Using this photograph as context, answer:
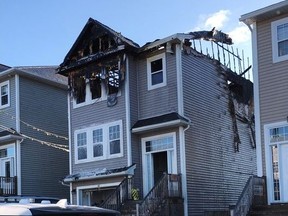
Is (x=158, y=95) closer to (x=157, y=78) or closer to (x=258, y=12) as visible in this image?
(x=157, y=78)

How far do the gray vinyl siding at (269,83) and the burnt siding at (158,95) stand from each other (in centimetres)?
460

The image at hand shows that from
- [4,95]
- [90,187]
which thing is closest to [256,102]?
[90,187]

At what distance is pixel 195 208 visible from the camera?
20.8m

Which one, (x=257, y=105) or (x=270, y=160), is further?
(x=257, y=105)

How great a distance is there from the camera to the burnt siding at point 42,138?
91.2 feet

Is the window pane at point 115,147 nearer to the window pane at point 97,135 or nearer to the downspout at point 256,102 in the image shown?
the window pane at point 97,135

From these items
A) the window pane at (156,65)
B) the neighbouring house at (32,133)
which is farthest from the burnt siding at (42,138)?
the window pane at (156,65)

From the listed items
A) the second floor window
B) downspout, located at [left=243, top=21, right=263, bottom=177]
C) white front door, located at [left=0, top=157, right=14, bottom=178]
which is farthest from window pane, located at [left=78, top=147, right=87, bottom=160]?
downspout, located at [left=243, top=21, right=263, bottom=177]

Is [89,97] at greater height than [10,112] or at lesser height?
greater

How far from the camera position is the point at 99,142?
23.2 m

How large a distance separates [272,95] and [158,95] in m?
5.97

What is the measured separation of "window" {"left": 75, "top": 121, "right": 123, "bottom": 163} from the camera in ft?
73.4

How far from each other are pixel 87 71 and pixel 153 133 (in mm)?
4786

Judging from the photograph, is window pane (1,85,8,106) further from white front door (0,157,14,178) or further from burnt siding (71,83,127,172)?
burnt siding (71,83,127,172)
